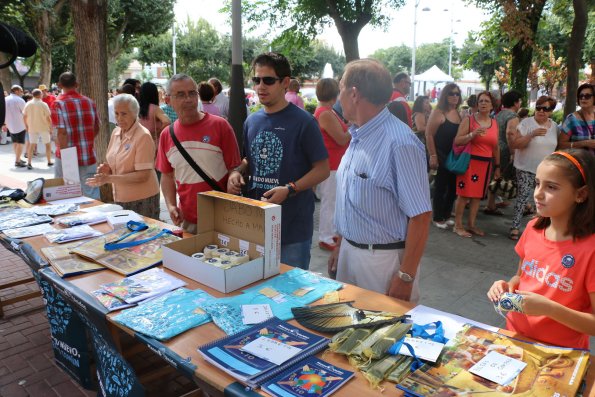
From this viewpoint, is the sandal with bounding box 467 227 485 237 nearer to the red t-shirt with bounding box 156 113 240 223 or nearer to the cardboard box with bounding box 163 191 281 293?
the red t-shirt with bounding box 156 113 240 223

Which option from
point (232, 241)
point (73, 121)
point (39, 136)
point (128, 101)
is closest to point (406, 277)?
point (232, 241)

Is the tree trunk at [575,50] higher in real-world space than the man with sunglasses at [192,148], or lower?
higher

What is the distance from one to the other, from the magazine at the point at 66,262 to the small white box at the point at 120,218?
1.47 ft

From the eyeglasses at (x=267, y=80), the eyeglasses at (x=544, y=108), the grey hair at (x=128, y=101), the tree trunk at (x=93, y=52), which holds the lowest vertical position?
the eyeglasses at (x=544, y=108)

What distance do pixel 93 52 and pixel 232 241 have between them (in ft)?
18.1

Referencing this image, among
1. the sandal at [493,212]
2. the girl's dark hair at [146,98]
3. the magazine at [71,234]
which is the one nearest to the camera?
the magazine at [71,234]

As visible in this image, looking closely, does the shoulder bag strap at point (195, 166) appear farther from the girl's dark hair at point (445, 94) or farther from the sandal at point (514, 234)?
the sandal at point (514, 234)

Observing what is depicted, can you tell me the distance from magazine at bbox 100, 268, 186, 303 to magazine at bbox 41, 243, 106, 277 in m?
0.26

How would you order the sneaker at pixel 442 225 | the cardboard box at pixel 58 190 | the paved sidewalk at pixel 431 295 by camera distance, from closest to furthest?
1. the paved sidewalk at pixel 431 295
2. the cardboard box at pixel 58 190
3. the sneaker at pixel 442 225

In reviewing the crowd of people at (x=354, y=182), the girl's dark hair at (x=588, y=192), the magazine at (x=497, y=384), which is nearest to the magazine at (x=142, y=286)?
the crowd of people at (x=354, y=182)

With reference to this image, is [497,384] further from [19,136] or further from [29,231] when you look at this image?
[19,136]

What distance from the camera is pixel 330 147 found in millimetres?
5305

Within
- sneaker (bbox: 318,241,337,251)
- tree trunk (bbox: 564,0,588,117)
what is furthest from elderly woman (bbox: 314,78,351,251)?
tree trunk (bbox: 564,0,588,117)

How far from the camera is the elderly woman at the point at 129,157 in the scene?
3.58 meters
